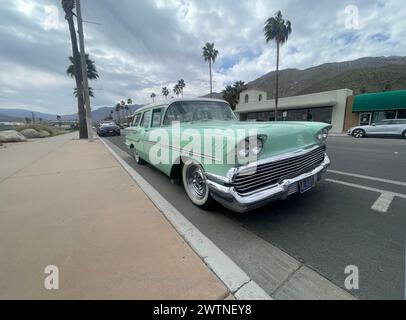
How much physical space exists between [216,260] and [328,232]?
1410mm

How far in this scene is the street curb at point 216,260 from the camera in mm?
1622

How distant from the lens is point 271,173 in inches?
96.7

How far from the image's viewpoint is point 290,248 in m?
2.16

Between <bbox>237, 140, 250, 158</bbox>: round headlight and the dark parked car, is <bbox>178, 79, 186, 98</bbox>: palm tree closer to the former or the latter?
the dark parked car

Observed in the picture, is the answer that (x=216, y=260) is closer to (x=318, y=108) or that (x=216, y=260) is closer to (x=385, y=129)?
(x=385, y=129)

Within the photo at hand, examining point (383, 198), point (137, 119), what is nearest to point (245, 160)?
point (383, 198)

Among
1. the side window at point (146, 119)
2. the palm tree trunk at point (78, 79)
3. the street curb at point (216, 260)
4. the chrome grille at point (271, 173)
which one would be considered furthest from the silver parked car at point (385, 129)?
the palm tree trunk at point (78, 79)

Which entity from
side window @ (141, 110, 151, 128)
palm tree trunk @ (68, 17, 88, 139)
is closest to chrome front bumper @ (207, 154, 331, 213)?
side window @ (141, 110, 151, 128)

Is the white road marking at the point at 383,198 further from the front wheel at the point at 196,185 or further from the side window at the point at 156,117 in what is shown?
the side window at the point at 156,117
